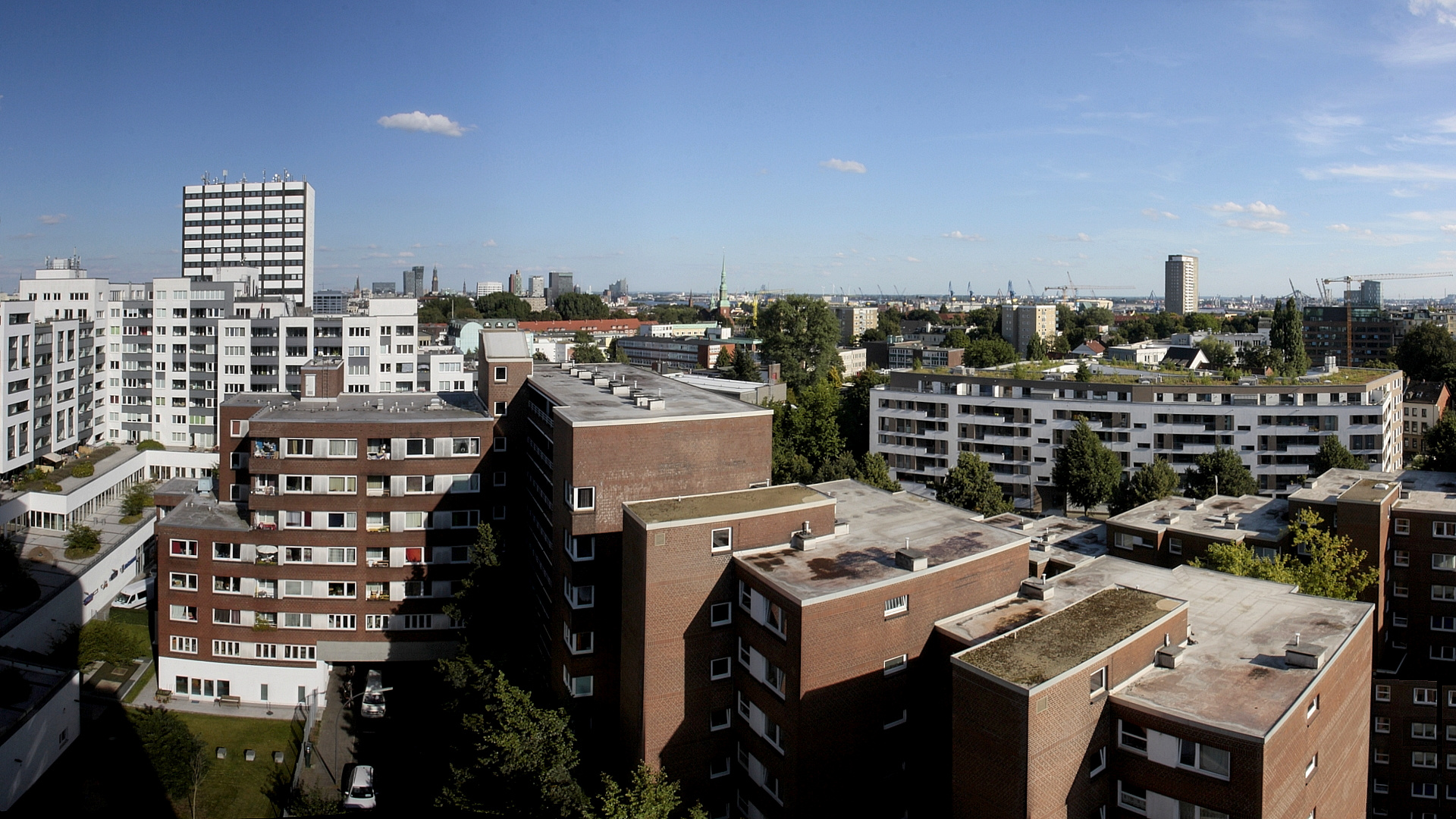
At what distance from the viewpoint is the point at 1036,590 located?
2139 centimetres

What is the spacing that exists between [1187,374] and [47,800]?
204 ft

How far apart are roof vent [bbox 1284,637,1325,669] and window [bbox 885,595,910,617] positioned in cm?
726

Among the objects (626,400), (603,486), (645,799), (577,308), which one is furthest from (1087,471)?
(577,308)

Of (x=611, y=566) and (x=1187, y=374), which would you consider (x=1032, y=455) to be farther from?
(x=611, y=566)

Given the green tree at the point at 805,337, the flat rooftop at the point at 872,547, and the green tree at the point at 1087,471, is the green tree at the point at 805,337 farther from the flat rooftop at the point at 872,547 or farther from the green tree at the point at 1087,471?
the flat rooftop at the point at 872,547

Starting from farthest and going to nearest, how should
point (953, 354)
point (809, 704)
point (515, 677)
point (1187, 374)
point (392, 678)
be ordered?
point (953, 354)
point (1187, 374)
point (392, 678)
point (515, 677)
point (809, 704)

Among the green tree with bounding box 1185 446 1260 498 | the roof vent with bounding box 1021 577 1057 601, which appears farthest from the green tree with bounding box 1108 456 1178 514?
the roof vent with bounding box 1021 577 1057 601

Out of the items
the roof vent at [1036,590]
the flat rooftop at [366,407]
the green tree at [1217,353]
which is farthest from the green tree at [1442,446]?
the flat rooftop at [366,407]

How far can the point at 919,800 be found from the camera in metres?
20.1

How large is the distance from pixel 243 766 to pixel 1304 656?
29988mm

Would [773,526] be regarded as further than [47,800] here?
No

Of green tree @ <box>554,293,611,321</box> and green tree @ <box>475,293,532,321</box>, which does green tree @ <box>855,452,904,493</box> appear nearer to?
green tree @ <box>475,293,532,321</box>

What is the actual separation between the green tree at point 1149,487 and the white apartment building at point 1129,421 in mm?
8945

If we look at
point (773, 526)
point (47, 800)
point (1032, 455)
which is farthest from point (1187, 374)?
point (47, 800)
